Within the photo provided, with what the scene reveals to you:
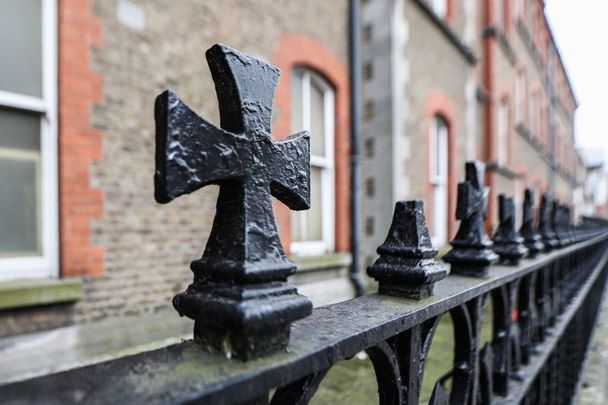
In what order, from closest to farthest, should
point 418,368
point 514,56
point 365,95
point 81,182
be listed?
point 418,368
point 81,182
point 365,95
point 514,56

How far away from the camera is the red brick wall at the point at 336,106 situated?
185 inches

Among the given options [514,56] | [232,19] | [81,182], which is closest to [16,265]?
[81,182]

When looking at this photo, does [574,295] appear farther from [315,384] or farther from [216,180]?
[216,180]

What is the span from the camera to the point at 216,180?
595mm

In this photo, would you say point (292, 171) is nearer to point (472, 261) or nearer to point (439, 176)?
point (472, 261)

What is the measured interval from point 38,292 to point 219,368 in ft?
9.66

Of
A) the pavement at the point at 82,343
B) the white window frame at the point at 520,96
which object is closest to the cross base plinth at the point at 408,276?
the pavement at the point at 82,343

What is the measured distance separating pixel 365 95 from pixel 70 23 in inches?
168

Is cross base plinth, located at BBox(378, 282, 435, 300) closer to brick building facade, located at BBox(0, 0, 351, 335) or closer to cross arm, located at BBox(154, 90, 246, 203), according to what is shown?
cross arm, located at BBox(154, 90, 246, 203)

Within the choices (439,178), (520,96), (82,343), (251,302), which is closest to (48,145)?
(82,343)

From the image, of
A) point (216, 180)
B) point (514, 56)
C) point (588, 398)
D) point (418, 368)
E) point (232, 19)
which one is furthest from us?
point (514, 56)

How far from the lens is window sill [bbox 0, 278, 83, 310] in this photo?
2.74 metres

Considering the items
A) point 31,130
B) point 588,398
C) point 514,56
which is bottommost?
point 588,398

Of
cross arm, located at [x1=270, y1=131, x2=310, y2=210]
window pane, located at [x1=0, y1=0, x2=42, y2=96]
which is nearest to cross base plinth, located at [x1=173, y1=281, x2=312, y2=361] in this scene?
cross arm, located at [x1=270, y1=131, x2=310, y2=210]
